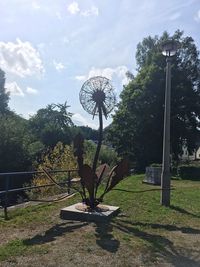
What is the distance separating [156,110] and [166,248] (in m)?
32.0

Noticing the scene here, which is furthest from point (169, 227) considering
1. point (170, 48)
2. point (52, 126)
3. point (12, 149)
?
point (52, 126)

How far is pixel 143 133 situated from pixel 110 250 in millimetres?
33073

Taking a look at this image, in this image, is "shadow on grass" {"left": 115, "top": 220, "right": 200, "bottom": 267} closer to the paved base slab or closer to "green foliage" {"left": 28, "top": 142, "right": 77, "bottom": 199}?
the paved base slab

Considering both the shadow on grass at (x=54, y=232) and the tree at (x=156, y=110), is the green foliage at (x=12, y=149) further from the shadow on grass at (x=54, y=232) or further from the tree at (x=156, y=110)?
the shadow on grass at (x=54, y=232)

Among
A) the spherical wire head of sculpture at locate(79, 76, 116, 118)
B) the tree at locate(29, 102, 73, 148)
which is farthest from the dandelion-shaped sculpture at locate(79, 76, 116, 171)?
the tree at locate(29, 102, 73, 148)

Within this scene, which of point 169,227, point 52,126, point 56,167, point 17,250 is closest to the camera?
point 17,250

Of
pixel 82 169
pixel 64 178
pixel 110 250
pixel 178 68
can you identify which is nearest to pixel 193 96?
pixel 178 68

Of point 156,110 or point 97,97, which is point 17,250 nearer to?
point 97,97

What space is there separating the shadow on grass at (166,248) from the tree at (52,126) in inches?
1536

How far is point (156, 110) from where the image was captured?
125ft

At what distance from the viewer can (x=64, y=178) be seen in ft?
61.2

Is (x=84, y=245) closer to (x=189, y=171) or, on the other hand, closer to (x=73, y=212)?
(x=73, y=212)

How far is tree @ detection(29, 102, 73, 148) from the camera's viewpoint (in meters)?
49.5

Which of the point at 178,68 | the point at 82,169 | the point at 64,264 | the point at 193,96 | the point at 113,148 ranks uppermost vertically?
the point at 178,68
